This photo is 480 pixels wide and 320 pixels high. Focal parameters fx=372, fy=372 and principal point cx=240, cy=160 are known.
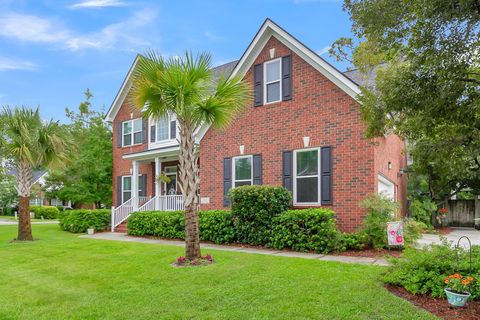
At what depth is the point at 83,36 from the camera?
15102 mm

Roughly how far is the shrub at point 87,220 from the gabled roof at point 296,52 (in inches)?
376

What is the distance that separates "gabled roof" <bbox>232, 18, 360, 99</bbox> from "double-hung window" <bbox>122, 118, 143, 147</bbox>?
26.5 feet

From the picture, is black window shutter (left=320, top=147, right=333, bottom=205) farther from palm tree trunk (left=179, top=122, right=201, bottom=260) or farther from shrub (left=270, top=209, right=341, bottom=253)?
palm tree trunk (left=179, top=122, right=201, bottom=260)

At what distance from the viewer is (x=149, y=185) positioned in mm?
18938

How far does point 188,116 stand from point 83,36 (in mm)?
9284

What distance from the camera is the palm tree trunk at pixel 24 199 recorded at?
14156 mm

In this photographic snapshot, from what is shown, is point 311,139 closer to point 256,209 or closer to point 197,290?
point 256,209

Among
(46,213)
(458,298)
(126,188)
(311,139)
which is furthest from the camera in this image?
(46,213)

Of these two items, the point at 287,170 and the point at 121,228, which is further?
the point at 121,228

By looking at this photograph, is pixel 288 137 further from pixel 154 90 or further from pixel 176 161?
pixel 176 161

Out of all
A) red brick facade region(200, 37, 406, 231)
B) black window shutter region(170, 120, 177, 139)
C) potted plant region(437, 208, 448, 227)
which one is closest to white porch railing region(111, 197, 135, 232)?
black window shutter region(170, 120, 177, 139)

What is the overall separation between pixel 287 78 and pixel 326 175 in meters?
3.59

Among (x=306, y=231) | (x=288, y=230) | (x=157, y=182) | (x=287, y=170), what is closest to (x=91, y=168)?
(x=157, y=182)

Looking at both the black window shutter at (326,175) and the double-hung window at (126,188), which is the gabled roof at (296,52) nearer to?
the black window shutter at (326,175)
